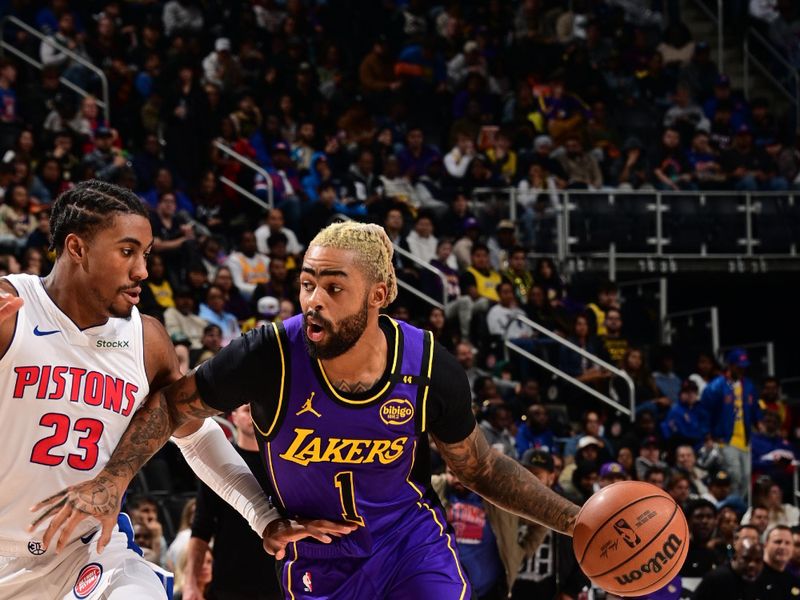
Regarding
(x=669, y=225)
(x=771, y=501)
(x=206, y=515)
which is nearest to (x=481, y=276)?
(x=669, y=225)

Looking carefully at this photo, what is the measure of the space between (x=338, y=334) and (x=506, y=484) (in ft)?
3.00

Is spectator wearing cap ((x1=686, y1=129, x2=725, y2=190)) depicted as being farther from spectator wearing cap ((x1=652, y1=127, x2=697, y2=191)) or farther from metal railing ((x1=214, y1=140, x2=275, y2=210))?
metal railing ((x1=214, y1=140, x2=275, y2=210))

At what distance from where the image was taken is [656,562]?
4.67 metres

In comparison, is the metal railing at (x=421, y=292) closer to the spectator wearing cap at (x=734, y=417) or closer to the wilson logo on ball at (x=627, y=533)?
the spectator wearing cap at (x=734, y=417)

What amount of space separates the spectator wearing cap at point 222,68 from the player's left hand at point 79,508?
36.6 feet

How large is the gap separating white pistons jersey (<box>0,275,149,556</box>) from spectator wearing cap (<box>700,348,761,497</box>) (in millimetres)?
8742

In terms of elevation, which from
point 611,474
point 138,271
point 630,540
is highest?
point 138,271

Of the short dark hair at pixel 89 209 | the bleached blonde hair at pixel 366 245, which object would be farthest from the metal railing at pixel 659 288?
the short dark hair at pixel 89 209

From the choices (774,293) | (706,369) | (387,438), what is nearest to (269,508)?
(387,438)

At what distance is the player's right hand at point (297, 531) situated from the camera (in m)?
4.55

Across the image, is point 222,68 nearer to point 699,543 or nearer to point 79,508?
point 699,543

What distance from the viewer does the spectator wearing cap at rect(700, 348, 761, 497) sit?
40.3 ft

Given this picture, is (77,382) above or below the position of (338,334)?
below

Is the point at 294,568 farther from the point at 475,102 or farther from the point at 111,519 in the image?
the point at 475,102
